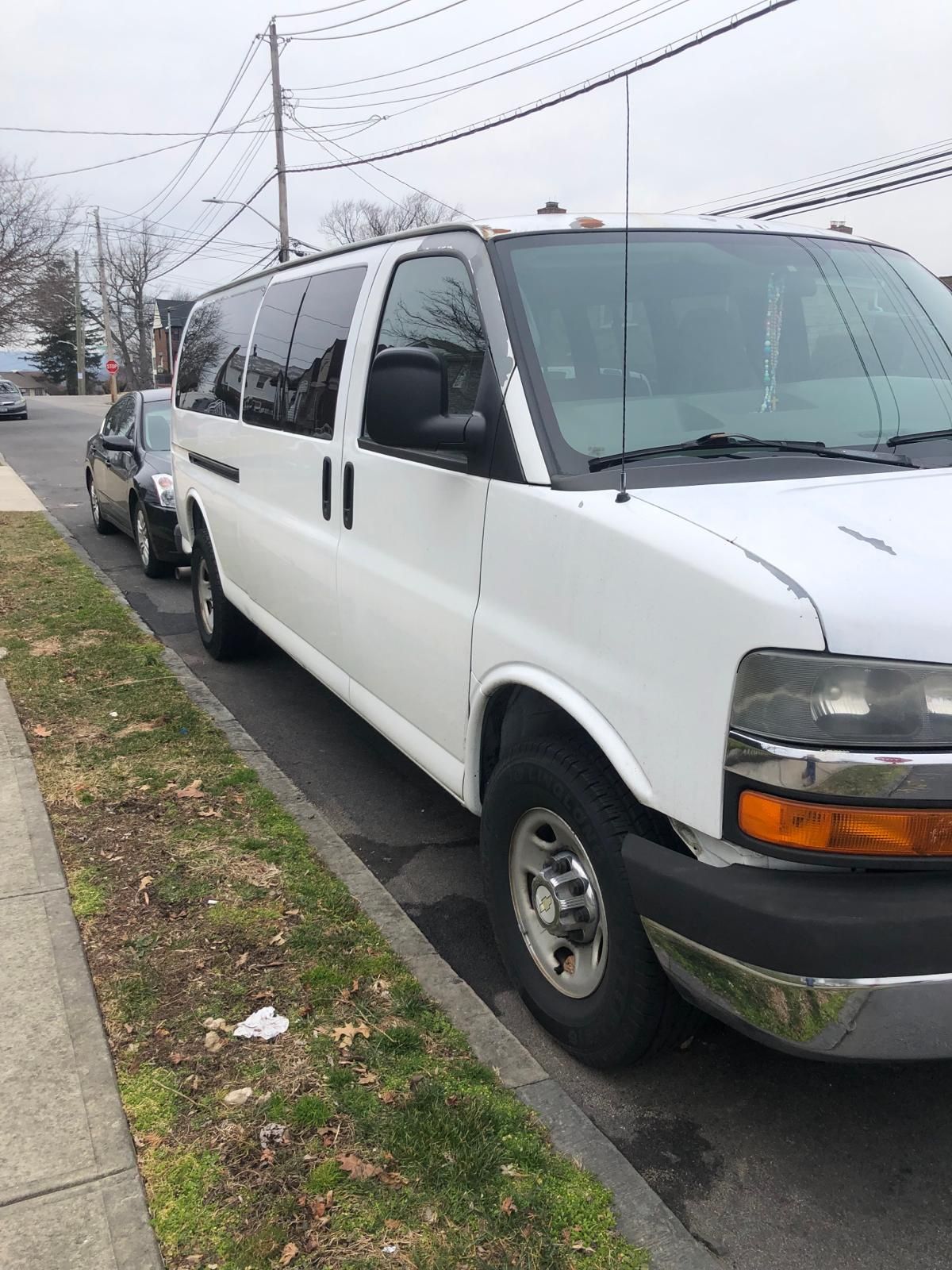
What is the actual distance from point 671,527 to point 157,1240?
1.91 m

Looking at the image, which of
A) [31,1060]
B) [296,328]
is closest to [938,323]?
[296,328]

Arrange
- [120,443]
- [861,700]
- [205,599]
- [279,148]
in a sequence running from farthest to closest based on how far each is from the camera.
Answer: [279,148], [120,443], [205,599], [861,700]

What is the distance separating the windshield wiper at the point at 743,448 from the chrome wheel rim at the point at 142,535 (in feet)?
25.4

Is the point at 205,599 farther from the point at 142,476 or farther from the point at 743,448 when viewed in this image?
the point at 743,448

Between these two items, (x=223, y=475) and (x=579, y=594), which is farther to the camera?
(x=223, y=475)

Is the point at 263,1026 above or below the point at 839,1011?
below

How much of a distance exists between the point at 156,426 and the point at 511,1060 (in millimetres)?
8834

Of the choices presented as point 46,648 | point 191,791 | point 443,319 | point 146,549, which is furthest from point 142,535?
point 443,319

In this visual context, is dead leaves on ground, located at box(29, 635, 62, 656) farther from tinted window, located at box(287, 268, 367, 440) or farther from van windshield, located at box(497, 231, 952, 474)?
van windshield, located at box(497, 231, 952, 474)

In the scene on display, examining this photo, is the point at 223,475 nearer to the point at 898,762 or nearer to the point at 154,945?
the point at 154,945

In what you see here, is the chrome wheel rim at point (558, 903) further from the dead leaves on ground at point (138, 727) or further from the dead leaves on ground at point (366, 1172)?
the dead leaves on ground at point (138, 727)

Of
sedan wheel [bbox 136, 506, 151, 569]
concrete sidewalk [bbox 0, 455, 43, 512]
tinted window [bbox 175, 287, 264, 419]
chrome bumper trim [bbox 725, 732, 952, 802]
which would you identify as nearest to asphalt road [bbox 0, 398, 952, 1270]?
chrome bumper trim [bbox 725, 732, 952, 802]

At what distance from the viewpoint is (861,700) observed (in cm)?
201

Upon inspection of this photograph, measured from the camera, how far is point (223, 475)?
591 centimetres
